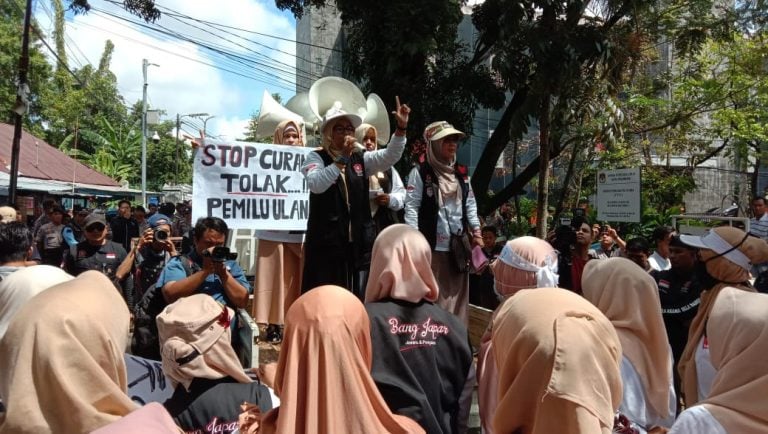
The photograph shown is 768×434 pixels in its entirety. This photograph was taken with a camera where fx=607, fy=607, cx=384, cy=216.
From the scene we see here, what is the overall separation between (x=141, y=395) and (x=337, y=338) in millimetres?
1805

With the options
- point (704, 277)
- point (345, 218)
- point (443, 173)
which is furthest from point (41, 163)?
point (704, 277)

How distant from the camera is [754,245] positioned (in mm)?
3570

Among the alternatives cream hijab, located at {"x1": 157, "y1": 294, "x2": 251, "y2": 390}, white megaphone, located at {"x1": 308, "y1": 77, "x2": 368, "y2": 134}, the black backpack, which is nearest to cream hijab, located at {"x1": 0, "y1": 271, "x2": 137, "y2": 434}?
cream hijab, located at {"x1": 157, "y1": 294, "x2": 251, "y2": 390}

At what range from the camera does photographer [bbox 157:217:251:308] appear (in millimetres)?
3561

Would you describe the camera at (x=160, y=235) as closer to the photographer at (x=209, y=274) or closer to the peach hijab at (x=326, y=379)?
the photographer at (x=209, y=274)

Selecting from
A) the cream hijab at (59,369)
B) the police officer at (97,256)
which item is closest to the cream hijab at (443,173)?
the cream hijab at (59,369)

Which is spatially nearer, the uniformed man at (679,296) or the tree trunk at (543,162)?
the uniformed man at (679,296)

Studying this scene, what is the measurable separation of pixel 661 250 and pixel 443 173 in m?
2.64

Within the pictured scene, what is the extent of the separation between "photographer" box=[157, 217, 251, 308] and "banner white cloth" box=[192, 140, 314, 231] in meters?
1.05

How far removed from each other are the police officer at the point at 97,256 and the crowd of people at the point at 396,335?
1720 mm

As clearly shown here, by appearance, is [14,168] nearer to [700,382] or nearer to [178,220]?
[178,220]

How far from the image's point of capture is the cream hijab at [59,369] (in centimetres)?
173

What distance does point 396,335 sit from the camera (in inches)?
100

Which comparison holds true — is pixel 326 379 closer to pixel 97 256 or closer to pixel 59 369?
pixel 59 369
